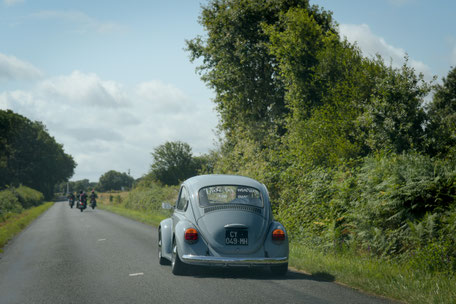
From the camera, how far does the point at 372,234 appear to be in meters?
9.61

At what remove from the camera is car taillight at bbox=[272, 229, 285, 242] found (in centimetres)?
809

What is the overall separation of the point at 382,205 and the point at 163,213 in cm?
2161

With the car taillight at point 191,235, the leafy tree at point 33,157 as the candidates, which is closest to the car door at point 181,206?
the car taillight at point 191,235

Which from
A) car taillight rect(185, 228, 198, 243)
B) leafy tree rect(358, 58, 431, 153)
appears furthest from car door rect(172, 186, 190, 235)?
leafy tree rect(358, 58, 431, 153)

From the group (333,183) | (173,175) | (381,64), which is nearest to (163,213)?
(381,64)

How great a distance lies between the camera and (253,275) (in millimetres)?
8383

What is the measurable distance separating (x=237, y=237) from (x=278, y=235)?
80 centimetres

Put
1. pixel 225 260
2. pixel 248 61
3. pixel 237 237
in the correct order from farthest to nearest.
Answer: pixel 248 61, pixel 237 237, pixel 225 260

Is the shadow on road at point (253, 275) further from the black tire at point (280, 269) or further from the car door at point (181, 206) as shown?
the car door at point (181, 206)

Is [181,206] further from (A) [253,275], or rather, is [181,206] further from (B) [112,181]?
(B) [112,181]

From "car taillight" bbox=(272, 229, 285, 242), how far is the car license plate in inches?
20.9

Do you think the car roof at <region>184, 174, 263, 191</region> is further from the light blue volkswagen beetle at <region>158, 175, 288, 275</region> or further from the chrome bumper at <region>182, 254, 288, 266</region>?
the chrome bumper at <region>182, 254, 288, 266</region>

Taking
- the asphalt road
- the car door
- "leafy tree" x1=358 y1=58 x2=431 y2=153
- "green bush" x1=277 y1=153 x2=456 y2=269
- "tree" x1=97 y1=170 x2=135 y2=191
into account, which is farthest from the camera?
"tree" x1=97 y1=170 x2=135 y2=191

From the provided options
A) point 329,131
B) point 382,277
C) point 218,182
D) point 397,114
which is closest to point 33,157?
point 329,131
